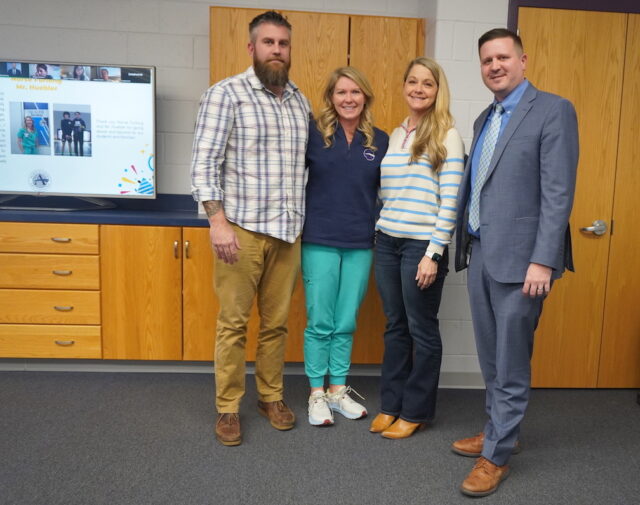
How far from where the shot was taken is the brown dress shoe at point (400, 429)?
90.7 inches

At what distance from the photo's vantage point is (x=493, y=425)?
199cm

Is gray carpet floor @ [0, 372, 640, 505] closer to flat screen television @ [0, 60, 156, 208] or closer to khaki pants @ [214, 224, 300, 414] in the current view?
khaki pants @ [214, 224, 300, 414]

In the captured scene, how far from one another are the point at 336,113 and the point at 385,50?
77cm

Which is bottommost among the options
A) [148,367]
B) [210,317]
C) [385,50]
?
[148,367]

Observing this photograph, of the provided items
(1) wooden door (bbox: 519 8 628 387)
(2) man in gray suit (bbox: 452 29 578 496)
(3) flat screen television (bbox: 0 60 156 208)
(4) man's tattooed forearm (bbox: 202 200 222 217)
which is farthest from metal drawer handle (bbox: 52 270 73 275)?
(1) wooden door (bbox: 519 8 628 387)

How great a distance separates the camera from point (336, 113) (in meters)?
2.36

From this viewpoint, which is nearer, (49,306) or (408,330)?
(408,330)

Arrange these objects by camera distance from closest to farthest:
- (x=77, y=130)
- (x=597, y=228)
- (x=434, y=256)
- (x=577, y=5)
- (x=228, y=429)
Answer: (x=434, y=256) < (x=228, y=429) < (x=577, y=5) < (x=597, y=228) < (x=77, y=130)

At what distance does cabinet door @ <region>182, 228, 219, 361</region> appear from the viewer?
2.90 meters

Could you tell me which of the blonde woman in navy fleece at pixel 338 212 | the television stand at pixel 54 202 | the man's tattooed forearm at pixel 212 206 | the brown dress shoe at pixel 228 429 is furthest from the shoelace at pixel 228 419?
the television stand at pixel 54 202

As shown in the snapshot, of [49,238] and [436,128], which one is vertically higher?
[436,128]

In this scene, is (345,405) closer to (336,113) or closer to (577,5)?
(336,113)

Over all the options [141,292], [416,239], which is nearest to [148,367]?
[141,292]

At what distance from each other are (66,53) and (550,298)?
2883 millimetres
